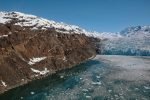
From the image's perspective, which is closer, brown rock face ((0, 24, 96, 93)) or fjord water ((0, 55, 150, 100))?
fjord water ((0, 55, 150, 100))

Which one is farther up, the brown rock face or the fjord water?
the brown rock face

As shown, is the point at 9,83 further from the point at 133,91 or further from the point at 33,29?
the point at 33,29

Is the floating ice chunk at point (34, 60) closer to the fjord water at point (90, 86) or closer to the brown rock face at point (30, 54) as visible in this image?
the brown rock face at point (30, 54)

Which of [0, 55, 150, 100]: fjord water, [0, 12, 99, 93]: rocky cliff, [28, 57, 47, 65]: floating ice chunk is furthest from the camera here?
[28, 57, 47, 65]: floating ice chunk

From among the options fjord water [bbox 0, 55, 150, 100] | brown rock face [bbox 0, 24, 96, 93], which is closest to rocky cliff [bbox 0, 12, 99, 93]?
brown rock face [bbox 0, 24, 96, 93]

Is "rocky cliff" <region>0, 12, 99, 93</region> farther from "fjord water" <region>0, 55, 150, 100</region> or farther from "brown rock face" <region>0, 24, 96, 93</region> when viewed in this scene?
"fjord water" <region>0, 55, 150, 100</region>

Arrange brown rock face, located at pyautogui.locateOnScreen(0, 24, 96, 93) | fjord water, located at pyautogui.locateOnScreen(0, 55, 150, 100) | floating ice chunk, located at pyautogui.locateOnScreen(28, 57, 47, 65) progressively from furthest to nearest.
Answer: floating ice chunk, located at pyautogui.locateOnScreen(28, 57, 47, 65), brown rock face, located at pyautogui.locateOnScreen(0, 24, 96, 93), fjord water, located at pyautogui.locateOnScreen(0, 55, 150, 100)

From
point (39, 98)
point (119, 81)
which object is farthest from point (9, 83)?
point (119, 81)
